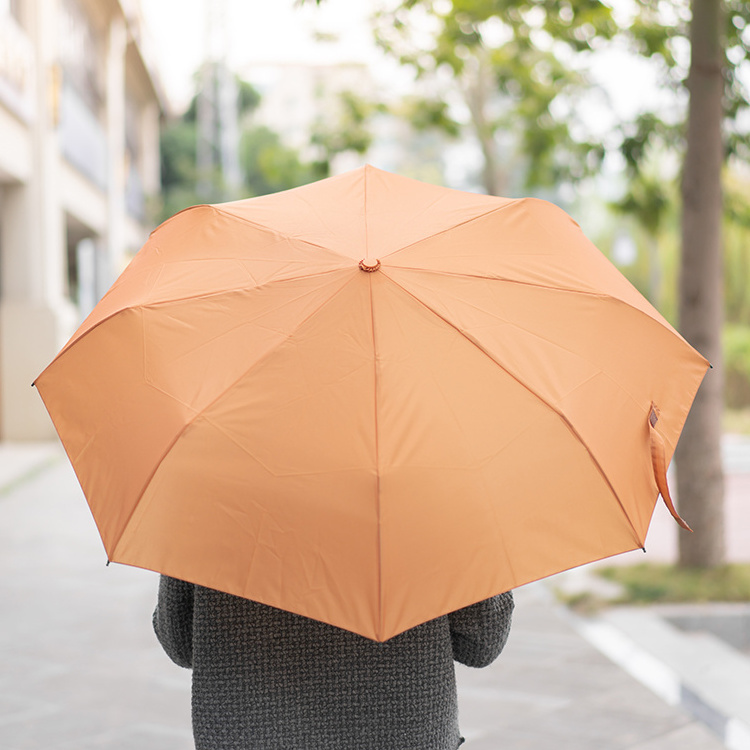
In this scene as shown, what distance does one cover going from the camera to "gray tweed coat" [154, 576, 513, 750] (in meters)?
1.85

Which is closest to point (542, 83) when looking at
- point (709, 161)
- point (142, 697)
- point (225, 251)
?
point (709, 161)

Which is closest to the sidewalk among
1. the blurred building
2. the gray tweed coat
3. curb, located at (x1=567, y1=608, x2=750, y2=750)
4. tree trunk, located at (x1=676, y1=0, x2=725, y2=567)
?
curb, located at (x1=567, y1=608, x2=750, y2=750)

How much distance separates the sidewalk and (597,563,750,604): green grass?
46cm

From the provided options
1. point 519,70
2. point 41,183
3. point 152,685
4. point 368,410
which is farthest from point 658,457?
point 41,183

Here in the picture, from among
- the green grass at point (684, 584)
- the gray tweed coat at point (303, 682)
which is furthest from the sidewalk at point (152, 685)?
the gray tweed coat at point (303, 682)

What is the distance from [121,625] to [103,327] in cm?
421

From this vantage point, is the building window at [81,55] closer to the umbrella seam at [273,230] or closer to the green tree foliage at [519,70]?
the green tree foliage at [519,70]

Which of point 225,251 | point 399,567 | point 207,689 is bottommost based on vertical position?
point 207,689

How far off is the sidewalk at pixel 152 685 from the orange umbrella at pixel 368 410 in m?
2.49

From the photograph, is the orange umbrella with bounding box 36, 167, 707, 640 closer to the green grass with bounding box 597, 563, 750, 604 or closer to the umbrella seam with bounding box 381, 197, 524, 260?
the umbrella seam with bounding box 381, 197, 524, 260

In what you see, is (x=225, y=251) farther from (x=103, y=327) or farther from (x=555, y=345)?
(x=555, y=345)

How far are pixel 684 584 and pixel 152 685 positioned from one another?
316cm

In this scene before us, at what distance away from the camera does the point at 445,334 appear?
5.87 feet

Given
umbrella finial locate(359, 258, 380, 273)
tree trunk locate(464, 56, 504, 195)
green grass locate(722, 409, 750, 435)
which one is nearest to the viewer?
umbrella finial locate(359, 258, 380, 273)
